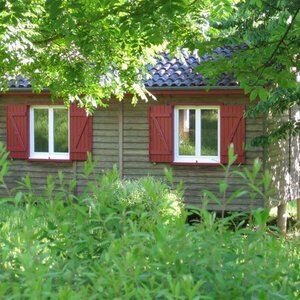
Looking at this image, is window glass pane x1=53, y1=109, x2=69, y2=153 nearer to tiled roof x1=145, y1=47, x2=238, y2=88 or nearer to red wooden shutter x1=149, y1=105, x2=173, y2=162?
red wooden shutter x1=149, y1=105, x2=173, y2=162

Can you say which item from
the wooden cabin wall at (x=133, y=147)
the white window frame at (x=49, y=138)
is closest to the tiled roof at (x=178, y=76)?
the wooden cabin wall at (x=133, y=147)

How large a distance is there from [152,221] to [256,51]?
4.69 meters

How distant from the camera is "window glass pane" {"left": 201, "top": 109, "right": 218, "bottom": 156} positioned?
55.7ft

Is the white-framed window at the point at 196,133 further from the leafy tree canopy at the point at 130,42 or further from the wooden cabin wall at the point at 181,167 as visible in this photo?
the leafy tree canopy at the point at 130,42

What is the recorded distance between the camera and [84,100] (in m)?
13.8

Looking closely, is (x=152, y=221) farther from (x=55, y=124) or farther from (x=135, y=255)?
(x=55, y=124)

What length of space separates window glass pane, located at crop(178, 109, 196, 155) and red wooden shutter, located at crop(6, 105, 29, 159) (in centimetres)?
344

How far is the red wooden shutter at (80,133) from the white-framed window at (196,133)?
1912 millimetres

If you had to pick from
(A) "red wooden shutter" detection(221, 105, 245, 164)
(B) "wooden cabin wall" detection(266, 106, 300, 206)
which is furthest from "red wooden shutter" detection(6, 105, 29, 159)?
(B) "wooden cabin wall" detection(266, 106, 300, 206)

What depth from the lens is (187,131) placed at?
17094 mm

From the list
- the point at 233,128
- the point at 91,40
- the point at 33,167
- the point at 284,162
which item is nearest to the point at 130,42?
the point at 91,40

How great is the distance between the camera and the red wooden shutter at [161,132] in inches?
669

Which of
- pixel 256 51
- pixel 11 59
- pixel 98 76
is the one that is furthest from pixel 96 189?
pixel 98 76

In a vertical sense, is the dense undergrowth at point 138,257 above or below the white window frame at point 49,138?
→ below
